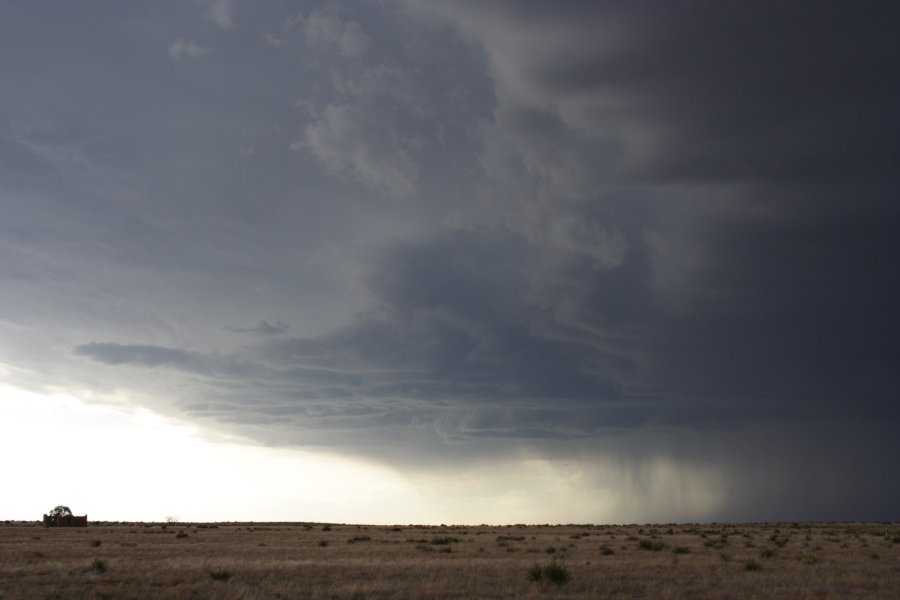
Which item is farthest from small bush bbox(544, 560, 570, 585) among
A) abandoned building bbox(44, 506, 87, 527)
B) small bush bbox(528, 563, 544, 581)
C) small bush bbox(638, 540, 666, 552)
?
abandoned building bbox(44, 506, 87, 527)

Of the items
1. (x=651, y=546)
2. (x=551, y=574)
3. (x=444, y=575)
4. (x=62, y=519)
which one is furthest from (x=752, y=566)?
(x=62, y=519)

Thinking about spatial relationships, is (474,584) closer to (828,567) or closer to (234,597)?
(234,597)

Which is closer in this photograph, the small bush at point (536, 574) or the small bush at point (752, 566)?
the small bush at point (536, 574)

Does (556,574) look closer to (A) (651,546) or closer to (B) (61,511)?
(A) (651,546)

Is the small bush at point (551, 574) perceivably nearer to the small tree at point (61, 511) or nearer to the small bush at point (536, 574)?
the small bush at point (536, 574)

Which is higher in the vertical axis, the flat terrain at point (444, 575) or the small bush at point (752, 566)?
the small bush at point (752, 566)

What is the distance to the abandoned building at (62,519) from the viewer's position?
90037mm

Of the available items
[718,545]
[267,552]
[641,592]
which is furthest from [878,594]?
[267,552]

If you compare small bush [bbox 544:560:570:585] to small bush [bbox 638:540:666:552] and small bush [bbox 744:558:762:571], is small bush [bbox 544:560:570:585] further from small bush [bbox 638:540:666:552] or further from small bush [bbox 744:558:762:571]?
small bush [bbox 638:540:666:552]

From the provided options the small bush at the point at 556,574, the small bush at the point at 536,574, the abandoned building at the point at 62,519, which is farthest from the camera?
the abandoned building at the point at 62,519

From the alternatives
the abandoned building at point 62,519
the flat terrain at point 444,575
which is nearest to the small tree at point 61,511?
the abandoned building at point 62,519

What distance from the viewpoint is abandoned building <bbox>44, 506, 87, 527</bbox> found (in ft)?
295

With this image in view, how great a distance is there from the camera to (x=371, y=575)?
106ft

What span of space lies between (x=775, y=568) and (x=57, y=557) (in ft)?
127
